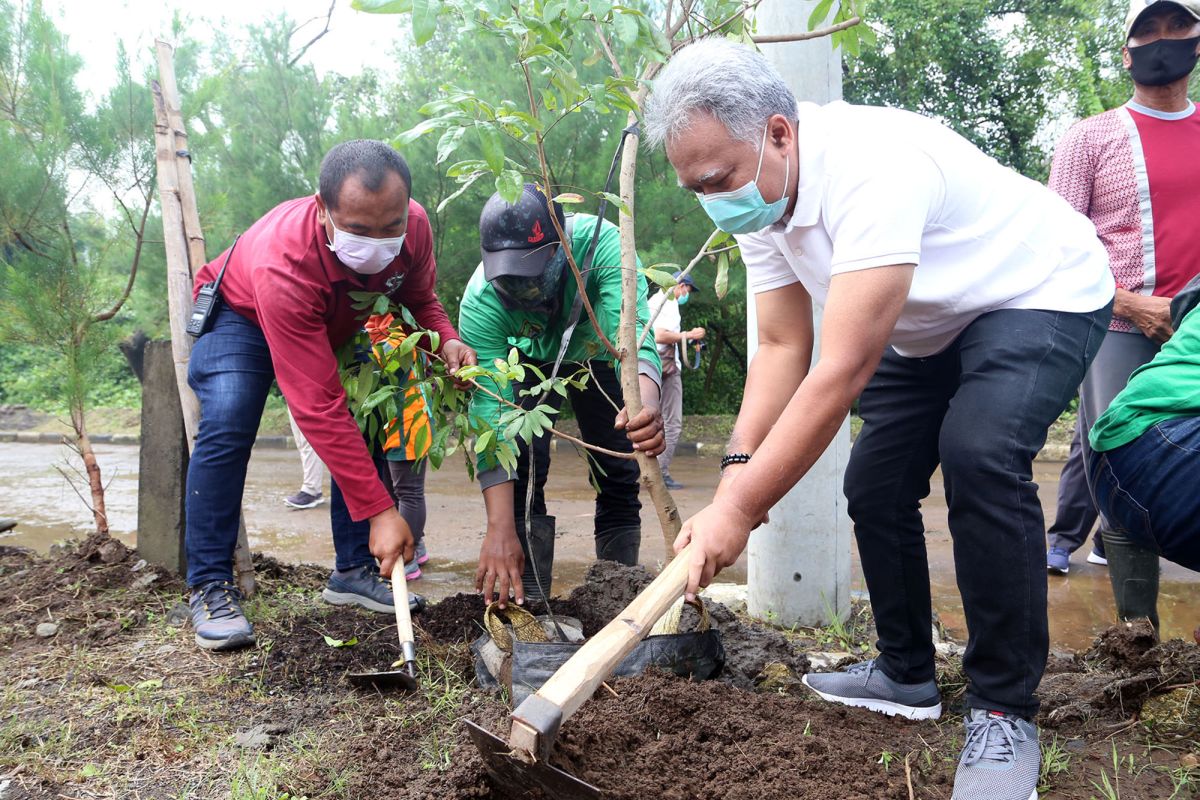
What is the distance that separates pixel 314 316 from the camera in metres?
3.07

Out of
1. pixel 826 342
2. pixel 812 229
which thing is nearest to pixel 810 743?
pixel 826 342

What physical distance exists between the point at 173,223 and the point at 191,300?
316 millimetres

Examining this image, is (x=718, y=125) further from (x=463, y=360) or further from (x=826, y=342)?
(x=463, y=360)

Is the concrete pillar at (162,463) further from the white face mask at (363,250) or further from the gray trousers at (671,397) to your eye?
the gray trousers at (671,397)

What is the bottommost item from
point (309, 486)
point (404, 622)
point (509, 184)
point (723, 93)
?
point (309, 486)

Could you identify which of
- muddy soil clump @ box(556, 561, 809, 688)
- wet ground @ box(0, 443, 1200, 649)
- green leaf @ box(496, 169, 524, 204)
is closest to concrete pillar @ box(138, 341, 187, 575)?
wet ground @ box(0, 443, 1200, 649)

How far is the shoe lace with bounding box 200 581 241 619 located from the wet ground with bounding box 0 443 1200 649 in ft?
3.77

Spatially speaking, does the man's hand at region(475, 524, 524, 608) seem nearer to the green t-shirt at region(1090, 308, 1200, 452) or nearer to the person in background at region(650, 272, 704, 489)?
the green t-shirt at region(1090, 308, 1200, 452)

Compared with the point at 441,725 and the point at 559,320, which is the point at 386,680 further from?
the point at 559,320

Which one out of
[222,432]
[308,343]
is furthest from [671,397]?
[308,343]

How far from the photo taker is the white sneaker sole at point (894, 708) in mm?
2504

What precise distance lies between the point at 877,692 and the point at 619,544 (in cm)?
149

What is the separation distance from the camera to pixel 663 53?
99.0 inches

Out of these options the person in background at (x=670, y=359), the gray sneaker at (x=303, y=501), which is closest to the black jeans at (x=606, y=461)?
the person in background at (x=670, y=359)
